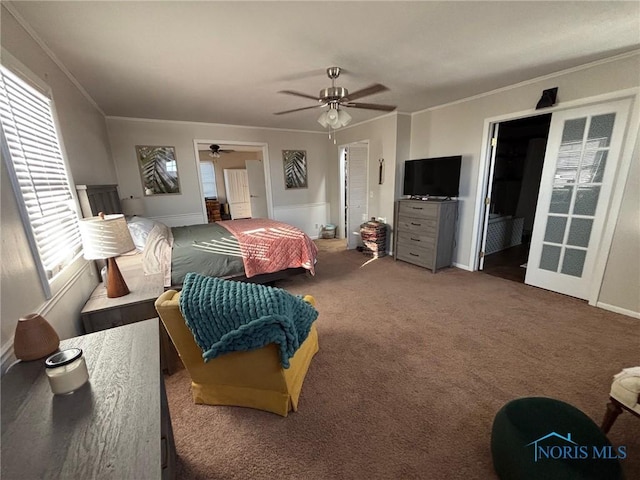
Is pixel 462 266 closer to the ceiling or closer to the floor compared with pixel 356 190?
closer to the floor

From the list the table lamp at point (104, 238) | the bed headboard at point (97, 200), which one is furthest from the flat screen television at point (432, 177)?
the bed headboard at point (97, 200)

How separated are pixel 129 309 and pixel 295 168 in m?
4.32

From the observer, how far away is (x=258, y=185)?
553 centimetres

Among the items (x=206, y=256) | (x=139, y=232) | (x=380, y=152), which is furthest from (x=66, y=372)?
(x=380, y=152)

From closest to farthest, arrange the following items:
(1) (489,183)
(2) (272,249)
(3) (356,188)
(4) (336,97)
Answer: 1. (4) (336,97)
2. (2) (272,249)
3. (1) (489,183)
4. (3) (356,188)

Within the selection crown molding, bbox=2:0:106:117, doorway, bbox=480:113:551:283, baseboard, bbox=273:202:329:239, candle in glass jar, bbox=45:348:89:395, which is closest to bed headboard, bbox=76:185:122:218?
crown molding, bbox=2:0:106:117

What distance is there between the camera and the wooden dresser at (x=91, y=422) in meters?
0.61

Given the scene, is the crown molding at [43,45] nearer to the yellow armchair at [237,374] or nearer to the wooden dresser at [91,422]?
the yellow armchair at [237,374]

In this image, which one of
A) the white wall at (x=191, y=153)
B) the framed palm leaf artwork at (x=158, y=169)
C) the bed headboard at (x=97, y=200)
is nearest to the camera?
the bed headboard at (x=97, y=200)

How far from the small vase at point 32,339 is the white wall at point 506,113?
422cm

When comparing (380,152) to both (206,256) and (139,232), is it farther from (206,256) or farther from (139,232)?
(139,232)

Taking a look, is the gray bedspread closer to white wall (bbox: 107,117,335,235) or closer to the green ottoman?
white wall (bbox: 107,117,335,235)

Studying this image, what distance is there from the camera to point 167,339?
194 centimetres

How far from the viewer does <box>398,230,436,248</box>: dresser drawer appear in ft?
12.1
